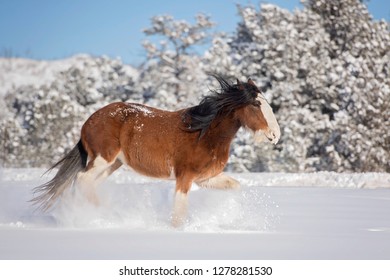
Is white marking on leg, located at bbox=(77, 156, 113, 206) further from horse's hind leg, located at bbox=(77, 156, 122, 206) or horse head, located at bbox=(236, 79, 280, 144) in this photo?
→ horse head, located at bbox=(236, 79, 280, 144)

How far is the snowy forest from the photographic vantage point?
22.2 meters

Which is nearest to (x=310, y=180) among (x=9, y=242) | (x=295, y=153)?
(x=295, y=153)

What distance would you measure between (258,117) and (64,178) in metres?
2.68

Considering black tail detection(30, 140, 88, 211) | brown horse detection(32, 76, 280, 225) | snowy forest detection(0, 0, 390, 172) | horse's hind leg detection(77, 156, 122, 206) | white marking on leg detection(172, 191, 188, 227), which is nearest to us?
white marking on leg detection(172, 191, 188, 227)

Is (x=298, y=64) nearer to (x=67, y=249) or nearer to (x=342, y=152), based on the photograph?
(x=342, y=152)

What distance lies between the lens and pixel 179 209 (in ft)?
22.4

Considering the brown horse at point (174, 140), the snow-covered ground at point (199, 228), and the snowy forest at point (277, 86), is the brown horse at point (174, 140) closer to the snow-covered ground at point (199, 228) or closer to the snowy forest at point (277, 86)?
the snow-covered ground at point (199, 228)

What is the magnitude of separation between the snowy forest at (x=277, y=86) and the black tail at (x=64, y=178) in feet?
38.0

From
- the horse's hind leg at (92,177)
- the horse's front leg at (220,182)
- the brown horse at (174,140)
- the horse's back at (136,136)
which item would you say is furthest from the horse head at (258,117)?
the horse's hind leg at (92,177)

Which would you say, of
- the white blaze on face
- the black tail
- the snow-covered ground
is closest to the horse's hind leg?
the snow-covered ground

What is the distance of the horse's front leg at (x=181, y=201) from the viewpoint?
22.1 feet

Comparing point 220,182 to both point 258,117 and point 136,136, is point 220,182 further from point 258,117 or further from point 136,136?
point 136,136

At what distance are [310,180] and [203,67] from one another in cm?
1185

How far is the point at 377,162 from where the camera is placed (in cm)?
2219
